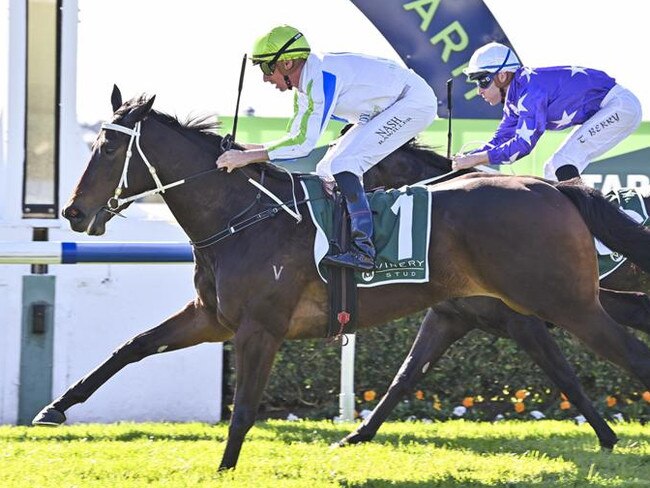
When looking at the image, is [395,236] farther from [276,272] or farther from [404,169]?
[404,169]

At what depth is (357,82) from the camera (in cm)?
543

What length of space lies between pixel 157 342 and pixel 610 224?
2.14m

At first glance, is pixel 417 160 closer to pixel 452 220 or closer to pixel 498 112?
pixel 452 220

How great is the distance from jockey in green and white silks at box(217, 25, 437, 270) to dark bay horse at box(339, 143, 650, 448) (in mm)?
419

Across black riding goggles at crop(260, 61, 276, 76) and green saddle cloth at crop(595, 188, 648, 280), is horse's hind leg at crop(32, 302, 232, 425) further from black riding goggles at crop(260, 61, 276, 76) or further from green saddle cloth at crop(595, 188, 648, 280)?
green saddle cloth at crop(595, 188, 648, 280)

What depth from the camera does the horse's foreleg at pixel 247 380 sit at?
16.9 ft

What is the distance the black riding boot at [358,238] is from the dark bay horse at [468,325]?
0.69 meters

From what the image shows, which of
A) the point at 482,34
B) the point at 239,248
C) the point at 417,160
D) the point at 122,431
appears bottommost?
the point at 122,431

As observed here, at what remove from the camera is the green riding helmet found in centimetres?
530

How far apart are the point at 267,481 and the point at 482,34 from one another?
447 centimetres

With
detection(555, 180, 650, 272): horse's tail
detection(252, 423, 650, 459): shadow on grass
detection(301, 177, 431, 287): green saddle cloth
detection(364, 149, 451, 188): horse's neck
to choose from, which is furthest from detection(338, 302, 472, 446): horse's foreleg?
detection(555, 180, 650, 272): horse's tail

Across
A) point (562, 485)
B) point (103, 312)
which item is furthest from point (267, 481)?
point (103, 312)

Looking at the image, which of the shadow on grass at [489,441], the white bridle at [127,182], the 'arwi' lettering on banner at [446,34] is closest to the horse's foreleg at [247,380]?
the white bridle at [127,182]

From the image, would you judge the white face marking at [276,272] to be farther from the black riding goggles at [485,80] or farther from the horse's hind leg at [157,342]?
the black riding goggles at [485,80]
